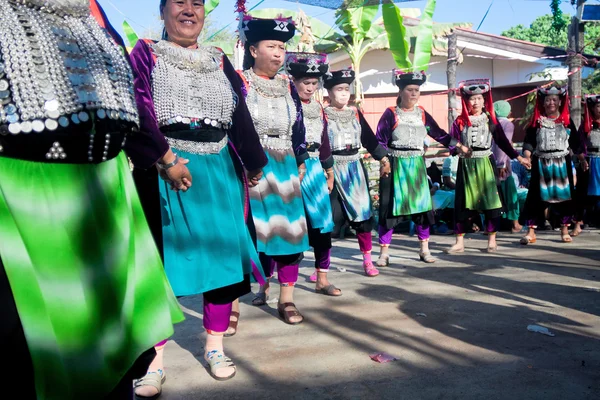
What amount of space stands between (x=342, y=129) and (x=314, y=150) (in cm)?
78

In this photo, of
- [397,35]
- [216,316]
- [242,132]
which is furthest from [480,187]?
[397,35]

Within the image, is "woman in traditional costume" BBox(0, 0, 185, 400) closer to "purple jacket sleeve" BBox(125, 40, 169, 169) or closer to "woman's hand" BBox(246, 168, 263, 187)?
"purple jacket sleeve" BBox(125, 40, 169, 169)

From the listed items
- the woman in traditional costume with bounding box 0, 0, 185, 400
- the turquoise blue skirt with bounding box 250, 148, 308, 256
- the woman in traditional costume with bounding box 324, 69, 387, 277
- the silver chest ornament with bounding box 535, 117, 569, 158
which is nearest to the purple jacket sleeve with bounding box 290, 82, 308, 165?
the turquoise blue skirt with bounding box 250, 148, 308, 256

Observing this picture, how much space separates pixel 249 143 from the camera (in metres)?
3.59

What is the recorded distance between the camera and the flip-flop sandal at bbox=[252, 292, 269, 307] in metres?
5.49

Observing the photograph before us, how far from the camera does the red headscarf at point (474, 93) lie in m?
7.62

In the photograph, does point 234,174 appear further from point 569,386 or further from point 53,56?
point 569,386

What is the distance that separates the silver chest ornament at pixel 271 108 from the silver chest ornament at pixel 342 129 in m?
1.65

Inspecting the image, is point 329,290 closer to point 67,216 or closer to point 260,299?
point 260,299

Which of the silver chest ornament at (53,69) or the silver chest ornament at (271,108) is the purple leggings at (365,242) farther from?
the silver chest ornament at (53,69)

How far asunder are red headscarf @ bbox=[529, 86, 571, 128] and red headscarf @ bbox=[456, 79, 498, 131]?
985 millimetres

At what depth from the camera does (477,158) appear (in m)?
7.86

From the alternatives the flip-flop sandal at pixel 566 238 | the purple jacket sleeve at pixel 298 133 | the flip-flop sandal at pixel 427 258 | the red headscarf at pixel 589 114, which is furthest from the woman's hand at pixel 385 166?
the red headscarf at pixel 589 114

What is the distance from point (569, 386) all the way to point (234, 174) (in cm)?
209
